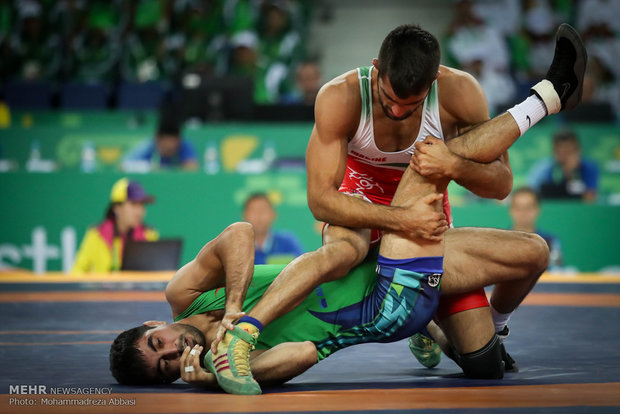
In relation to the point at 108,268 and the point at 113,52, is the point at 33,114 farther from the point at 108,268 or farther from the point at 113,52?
the point at 108,268

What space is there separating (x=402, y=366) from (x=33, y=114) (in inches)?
256

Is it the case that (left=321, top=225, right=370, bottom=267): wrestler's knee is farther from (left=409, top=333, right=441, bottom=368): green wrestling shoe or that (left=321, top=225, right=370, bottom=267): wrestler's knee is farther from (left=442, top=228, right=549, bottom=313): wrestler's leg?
(left=409, top=333, right=441, bottom=368): green wrestling shoe

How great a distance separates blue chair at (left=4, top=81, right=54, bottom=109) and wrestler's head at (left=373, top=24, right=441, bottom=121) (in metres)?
7.07

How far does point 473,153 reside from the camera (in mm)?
3242

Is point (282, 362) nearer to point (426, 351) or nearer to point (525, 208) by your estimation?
point (426, 351)

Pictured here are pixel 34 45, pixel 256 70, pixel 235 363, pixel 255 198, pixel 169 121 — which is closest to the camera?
pixel 235 363

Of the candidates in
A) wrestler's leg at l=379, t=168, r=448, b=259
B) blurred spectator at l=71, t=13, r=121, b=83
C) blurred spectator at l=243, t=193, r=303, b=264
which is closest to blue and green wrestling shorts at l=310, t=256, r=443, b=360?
wrestler's leg at l=379, t=168, r=448, b=259

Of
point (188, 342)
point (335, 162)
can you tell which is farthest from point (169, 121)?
point (188, 342)

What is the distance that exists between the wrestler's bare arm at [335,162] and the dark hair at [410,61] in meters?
0.27

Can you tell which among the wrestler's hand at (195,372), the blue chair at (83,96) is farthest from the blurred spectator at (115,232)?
the wrestler's hand at (195,372)

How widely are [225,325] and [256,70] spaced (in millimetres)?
7563

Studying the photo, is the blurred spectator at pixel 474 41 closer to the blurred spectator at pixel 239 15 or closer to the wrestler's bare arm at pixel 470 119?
the blurred spectator at pixel 239 15

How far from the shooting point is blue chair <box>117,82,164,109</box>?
953 cm

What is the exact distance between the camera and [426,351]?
354 cm
